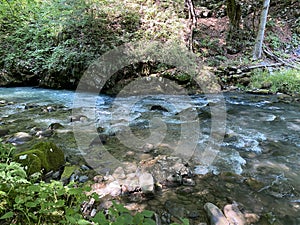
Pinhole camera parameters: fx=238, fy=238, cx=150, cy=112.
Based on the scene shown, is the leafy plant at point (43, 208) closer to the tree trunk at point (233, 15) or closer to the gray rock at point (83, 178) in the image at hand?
the gray rock at point (83, 178)

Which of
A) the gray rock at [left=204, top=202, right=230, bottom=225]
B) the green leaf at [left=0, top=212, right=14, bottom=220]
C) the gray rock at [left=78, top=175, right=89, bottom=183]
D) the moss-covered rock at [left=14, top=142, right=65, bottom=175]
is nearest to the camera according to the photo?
the green leaf at [left=0, top=212, right=14, bottom=220]

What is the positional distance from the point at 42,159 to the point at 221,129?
10.9ft

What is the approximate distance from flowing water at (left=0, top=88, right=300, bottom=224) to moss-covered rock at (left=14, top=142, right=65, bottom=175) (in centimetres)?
89

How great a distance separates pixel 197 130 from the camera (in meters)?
4.71

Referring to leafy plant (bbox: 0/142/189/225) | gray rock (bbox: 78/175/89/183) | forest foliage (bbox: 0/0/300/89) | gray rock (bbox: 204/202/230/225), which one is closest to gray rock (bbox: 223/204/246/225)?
gray rock (bbox: 204/202/230/225)

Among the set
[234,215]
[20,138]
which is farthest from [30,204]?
[20,138]

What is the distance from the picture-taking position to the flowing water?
2.86 m

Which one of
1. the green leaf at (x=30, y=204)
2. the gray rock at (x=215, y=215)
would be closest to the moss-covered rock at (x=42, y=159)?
the green leaf at (x=30, y=204)

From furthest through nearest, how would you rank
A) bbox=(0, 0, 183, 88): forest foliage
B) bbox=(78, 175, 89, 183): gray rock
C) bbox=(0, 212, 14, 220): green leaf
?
bbox=(0, 0, 183, 88): forest foliage, bbox=(78, 175, 89, 183): gray rock, bbox=(0, 212, 14, 220): green leaf

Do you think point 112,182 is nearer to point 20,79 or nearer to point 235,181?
point 235,181

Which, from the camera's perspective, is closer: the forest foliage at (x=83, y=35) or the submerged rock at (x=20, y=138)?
the submerged rock at (x=20, y=138)

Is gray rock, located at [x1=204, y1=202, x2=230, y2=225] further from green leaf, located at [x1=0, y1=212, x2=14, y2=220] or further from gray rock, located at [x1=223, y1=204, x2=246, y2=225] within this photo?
green leaf, located at [x1=0, y1=212, x2=14, y2=220]

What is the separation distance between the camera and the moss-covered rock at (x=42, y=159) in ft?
8.38

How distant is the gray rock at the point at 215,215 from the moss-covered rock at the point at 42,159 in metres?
1.76
